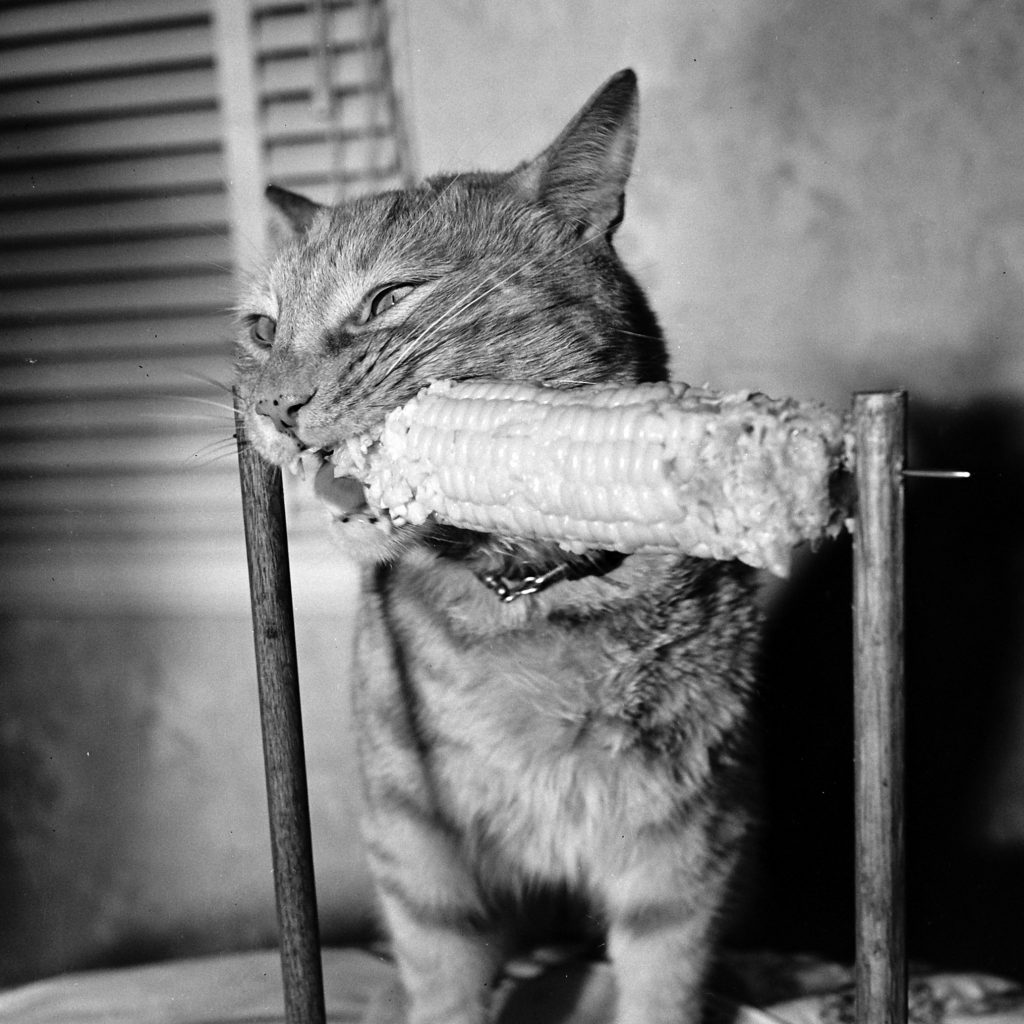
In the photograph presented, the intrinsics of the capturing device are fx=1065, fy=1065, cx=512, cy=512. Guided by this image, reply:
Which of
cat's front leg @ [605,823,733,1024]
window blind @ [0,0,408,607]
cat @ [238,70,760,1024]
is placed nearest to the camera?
cat @ [238,70,760,1024]

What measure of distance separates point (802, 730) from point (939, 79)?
103 centimetres

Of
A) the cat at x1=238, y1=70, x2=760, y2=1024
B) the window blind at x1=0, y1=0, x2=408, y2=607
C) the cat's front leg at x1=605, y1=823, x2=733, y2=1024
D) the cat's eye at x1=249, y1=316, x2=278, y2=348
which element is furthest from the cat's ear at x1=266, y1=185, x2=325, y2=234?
the cat's front leg at x1=605, y1=823, x2=733, y2=1024

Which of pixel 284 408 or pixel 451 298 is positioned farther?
pixel 451 298

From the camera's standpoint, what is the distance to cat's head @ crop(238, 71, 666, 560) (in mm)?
A: 1059

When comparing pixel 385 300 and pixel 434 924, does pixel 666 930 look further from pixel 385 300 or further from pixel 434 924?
pixel 385 300

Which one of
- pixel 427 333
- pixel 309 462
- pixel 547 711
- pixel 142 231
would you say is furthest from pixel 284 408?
pixel 142 231

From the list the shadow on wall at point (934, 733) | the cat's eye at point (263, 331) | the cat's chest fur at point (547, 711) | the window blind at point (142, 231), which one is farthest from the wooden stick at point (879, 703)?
the window blind at point (142, 231)

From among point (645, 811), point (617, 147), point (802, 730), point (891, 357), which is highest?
point (617, 147)

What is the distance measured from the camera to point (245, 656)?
79.9 inches

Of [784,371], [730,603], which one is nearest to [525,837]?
[730,603]

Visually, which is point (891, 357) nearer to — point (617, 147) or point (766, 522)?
point (617, 147)

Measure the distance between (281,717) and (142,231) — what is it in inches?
42.0

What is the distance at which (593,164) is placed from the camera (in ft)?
3.92

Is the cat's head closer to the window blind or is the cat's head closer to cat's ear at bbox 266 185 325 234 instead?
cat's ear at bbox 266 185 325 234
